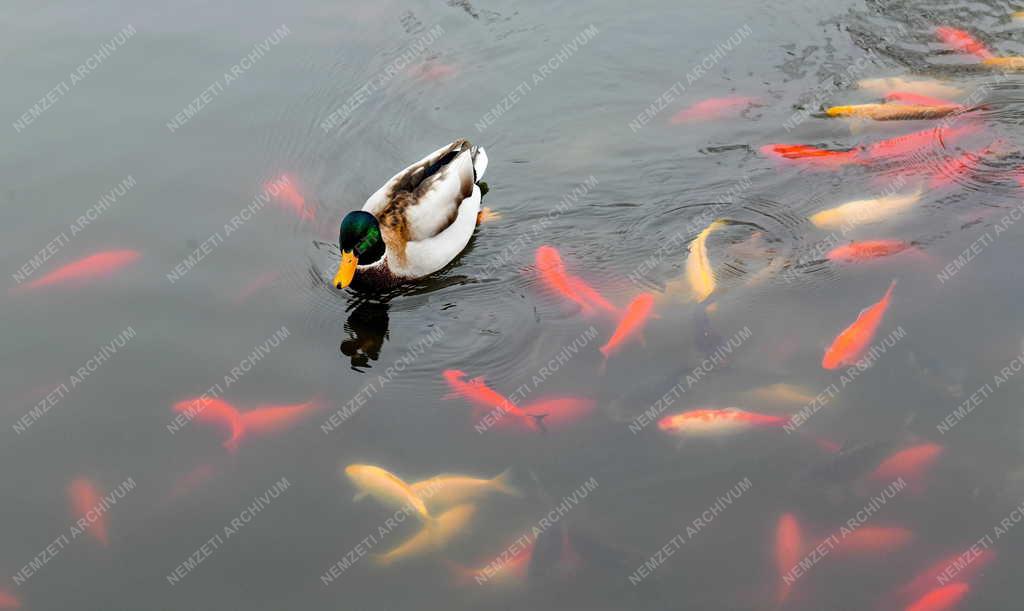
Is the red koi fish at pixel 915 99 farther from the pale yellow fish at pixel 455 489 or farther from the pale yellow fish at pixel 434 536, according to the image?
the pale yellow fish at pixel 434 536

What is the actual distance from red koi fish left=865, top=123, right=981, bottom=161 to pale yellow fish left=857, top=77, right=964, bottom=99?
53cm

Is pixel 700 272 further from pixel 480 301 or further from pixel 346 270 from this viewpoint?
pixel 346 270

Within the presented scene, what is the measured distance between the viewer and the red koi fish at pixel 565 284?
8438mm

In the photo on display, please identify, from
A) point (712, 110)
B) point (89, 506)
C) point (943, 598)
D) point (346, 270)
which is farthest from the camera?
point (712, 110)

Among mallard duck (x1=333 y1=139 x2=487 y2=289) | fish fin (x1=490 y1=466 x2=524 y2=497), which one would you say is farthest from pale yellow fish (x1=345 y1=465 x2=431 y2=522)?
mallard duck (x1=333 y1=139 x2=487 y2=289)

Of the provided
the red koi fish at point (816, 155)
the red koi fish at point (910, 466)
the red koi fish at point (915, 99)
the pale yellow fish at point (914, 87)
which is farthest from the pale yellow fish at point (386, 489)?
the pale yellow fish at point (914, 87)

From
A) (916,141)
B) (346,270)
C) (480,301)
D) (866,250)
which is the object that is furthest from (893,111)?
(346,270)

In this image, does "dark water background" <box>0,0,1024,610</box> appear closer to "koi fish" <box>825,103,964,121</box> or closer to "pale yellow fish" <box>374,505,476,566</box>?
"pale yellow fish" <box>374,505,476,566</box>

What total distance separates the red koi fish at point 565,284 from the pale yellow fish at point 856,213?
2.14m

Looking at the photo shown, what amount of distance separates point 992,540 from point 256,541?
4622 millimetres

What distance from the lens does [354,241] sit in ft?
28.0

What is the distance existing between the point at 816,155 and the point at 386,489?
5.41 m

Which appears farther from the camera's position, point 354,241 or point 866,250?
point 866,250

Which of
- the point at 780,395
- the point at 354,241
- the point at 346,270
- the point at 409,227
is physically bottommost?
the point at 780,395
